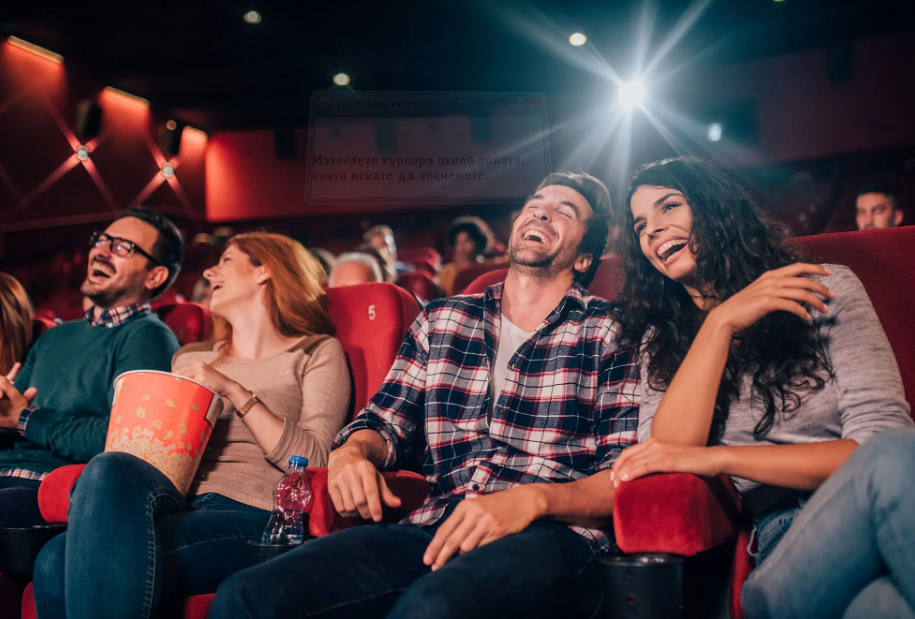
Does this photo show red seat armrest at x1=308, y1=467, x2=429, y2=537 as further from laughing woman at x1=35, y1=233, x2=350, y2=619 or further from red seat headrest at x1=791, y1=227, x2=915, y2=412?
red seat headrest at x1=791, y1=227, x2=915, y2=412

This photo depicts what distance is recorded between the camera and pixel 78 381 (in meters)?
1.56

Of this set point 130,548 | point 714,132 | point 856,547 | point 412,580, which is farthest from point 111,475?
point 714,132

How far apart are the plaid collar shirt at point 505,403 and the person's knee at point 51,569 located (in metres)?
0.45

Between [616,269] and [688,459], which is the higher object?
[616,269]

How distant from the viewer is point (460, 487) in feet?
3.72

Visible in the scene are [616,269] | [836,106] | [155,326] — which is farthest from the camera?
[836,106]

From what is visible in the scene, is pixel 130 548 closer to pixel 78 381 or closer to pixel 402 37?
pixel 78 381

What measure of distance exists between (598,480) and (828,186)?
18.2ft

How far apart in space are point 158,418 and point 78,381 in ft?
1.86

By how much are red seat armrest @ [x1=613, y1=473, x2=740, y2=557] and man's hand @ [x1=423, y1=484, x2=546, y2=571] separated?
0.14m

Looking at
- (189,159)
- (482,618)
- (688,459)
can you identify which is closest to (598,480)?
(688,459)

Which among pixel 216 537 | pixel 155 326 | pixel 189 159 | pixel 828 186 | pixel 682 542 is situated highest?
pixel 189 159

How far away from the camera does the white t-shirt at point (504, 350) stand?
3.98 ft

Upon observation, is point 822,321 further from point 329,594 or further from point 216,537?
point 216,537
